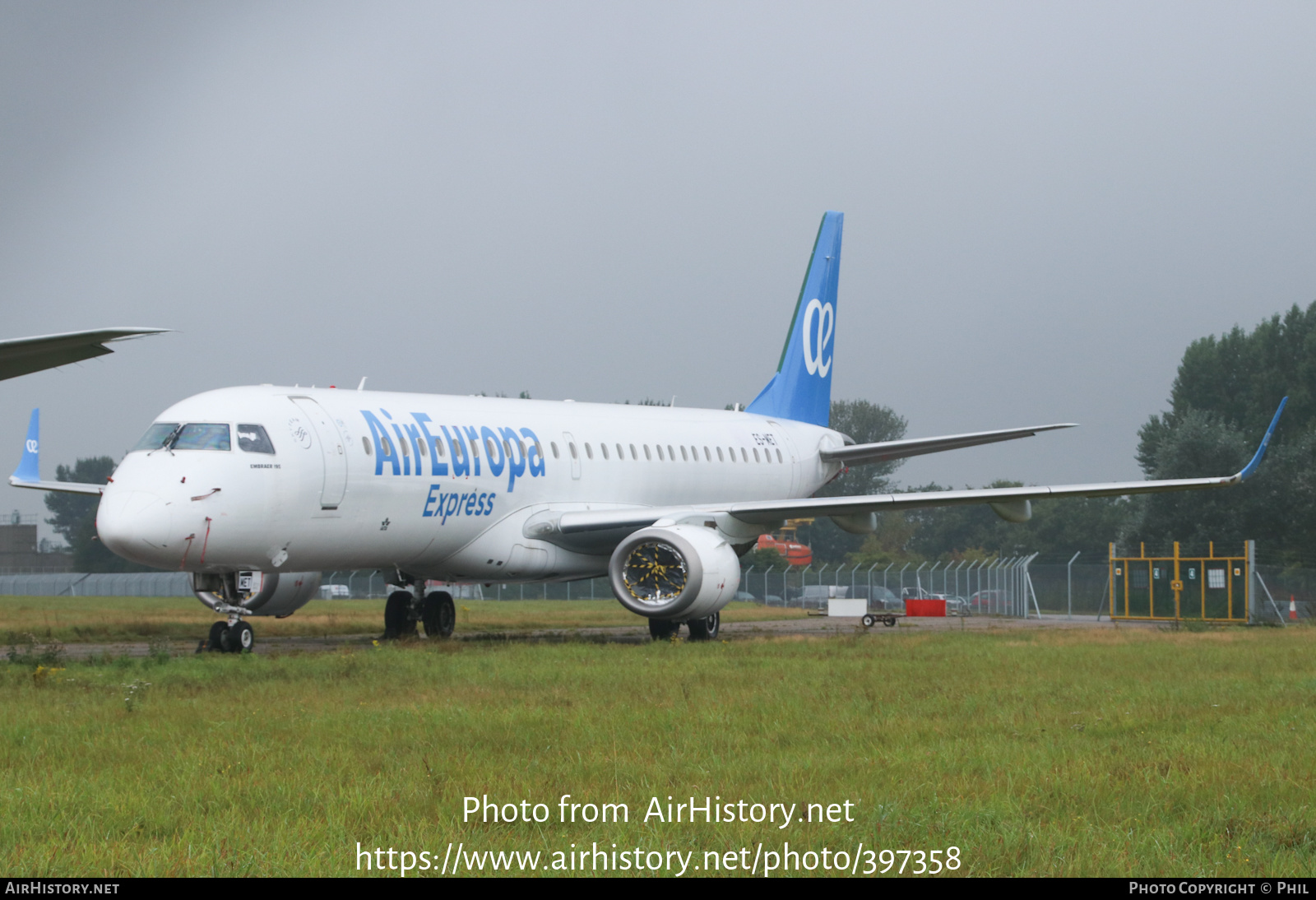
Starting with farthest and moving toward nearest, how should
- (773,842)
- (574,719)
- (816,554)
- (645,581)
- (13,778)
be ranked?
(816,554)
(645,581)
(574,719)
(13,778)
(773,842)

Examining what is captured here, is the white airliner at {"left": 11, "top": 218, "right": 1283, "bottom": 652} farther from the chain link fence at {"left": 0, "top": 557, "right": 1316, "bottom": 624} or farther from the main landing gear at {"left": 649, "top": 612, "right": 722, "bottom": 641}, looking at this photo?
the chain link fence at {"left": 0, "top": 557, "right": 1316, "bottom": 624}

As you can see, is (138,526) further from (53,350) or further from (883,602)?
(883,602)

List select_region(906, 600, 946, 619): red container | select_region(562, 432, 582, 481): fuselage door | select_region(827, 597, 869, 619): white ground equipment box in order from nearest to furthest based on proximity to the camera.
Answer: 1. select_region(562, 432, 582, 481): fuselage door
2. select_region(906, 600, 946, 619): red container
3. select_region(827, 597, 869, 619): white ground equipment box

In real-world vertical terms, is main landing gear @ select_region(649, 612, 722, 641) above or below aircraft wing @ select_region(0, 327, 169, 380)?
below

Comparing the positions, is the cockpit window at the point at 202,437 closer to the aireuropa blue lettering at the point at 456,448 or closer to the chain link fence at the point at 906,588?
the aireuropa blue lettering at the point at 456,448

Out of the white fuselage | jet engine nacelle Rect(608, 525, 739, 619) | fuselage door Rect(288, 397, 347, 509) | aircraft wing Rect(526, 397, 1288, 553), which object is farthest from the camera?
aircraft wing Rect(526, 397, 1288, 553)

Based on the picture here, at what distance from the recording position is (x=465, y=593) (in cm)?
6059

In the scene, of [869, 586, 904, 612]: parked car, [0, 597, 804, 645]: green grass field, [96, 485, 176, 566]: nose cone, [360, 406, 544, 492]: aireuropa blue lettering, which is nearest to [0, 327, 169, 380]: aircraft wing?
[96, 485, 176, 566]: nose cone

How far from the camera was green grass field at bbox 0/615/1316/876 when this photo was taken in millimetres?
5898

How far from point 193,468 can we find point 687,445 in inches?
392

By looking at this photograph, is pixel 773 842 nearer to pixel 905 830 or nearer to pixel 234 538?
pixel 905 830

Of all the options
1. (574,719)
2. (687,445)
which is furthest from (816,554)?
(574,719)

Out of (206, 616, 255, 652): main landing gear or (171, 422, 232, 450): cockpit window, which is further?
(206, 616, 255, 652): main landing gear

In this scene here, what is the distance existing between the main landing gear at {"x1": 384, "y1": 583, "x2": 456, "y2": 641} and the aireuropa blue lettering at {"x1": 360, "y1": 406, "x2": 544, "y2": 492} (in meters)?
2.44
